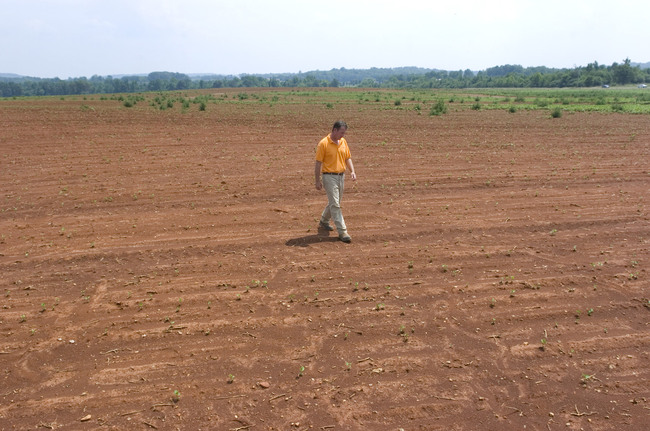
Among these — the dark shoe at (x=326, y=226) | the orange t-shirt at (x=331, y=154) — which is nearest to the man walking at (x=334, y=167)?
the orange t-shirt at (x=331, y=154)

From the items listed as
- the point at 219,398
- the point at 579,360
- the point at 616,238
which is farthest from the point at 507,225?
the point at 219,398

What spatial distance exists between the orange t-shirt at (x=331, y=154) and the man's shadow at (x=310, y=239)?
1.20 metres

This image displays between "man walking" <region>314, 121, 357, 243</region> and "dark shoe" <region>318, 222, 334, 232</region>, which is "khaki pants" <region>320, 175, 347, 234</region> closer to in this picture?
"man walking" <region>314, 121, 357, 243</region>

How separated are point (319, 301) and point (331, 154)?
2.63 metres

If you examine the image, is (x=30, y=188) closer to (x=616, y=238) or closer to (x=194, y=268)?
(x=194, y=268)

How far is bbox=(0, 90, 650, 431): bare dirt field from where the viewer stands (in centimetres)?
409

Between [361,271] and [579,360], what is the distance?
115 inches

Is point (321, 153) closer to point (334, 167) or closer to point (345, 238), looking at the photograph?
point (334, 167)

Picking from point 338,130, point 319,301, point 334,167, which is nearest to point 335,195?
point 334,167

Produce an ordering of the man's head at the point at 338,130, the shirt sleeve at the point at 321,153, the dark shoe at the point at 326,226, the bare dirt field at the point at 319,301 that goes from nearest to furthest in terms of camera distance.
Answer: the bare dirt field at the point at 319,301
the man's head at the point at 338,130
the shirt sleeve at the point at 321,153
the dark shoe at the point at 326,226

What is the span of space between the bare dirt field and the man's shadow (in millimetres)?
58

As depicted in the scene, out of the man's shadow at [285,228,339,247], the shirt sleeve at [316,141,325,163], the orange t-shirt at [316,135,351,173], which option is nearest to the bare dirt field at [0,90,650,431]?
the man's shadow at [285,228,339,247]

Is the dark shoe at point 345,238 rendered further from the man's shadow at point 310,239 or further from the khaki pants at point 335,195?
the man's shadow at point 310,239

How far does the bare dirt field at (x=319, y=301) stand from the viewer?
409 cm
